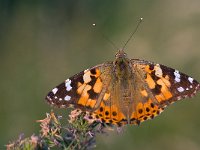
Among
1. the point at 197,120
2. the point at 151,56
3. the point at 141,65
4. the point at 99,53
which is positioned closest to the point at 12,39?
the point at 99,53

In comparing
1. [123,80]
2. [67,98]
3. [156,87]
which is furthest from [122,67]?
[67,98]

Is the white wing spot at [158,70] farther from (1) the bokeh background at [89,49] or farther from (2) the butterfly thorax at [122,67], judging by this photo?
(1) the bokeh background at [89,49]

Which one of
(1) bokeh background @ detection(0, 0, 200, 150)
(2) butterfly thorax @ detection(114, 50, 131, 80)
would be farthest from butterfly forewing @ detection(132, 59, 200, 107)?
(1) bokeh background @ detection(0, 0, 200, 150)

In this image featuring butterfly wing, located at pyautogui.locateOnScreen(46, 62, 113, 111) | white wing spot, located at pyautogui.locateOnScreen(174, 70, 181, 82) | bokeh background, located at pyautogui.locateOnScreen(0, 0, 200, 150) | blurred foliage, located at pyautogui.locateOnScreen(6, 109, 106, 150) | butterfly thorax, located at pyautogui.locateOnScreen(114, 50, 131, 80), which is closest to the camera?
blurred foliage, located at pyautogui.locateOnScreen(6, 109, 106, 150)

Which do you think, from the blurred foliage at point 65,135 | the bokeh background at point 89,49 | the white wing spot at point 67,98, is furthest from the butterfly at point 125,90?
the bokeh background at point 89,49

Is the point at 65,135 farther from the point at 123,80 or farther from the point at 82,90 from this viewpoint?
the point at 123,80

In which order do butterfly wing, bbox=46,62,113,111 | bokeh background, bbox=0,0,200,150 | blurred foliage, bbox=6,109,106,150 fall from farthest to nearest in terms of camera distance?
bokeh background, bbox=0,0,200,150 < butterfly wing, bbox=46,62,113,111 < blurred foliage, bbox=6,109,106,150

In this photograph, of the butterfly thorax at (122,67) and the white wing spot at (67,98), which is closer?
the white wing spot at (67,98)

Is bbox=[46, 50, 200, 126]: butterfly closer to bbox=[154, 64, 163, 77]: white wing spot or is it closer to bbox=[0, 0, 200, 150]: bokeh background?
bbox=[154, 64, 163, 77]: white wing spot
